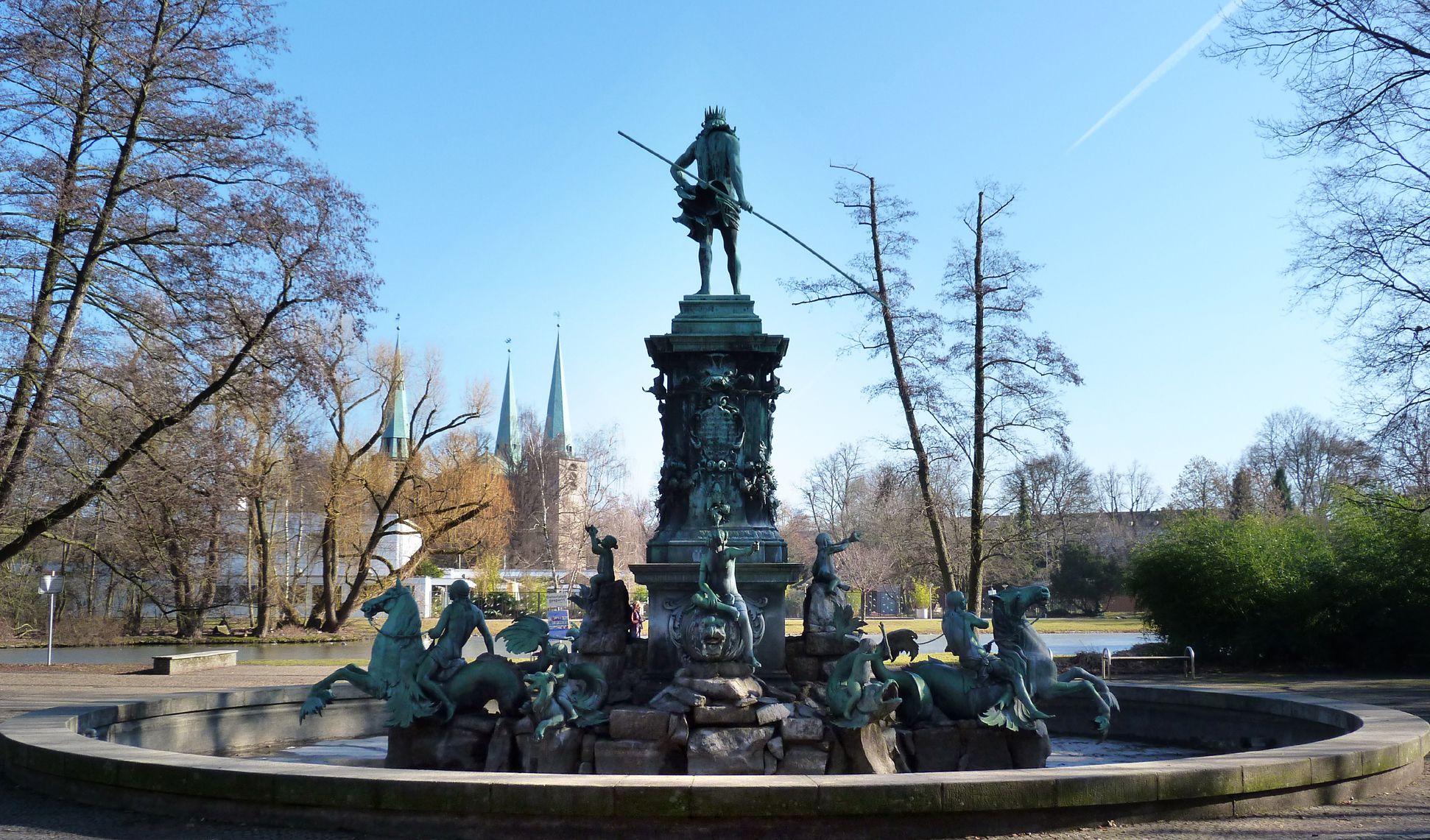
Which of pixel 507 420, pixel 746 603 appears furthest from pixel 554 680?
pixel 507 420

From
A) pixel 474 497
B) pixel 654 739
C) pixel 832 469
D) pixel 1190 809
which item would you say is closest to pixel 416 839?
pixel 654 739

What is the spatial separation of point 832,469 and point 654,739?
192 ft

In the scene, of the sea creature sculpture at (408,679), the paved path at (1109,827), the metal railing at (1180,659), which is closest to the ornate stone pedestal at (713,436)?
the sea creature sculpture at (408,679)

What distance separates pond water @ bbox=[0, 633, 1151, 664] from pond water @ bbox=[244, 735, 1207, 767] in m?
12.8

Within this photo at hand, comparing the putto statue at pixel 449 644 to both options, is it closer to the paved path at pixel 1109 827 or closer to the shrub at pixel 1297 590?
the paved path at pixel 1109 827

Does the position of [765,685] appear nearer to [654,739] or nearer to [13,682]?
[654,739]

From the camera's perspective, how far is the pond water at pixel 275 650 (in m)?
27.9

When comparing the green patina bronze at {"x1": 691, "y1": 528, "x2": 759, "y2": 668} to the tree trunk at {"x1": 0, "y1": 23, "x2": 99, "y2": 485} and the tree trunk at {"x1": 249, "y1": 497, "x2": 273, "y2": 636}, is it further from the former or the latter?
the tree trunk at {"x1": 249, "y1": 497, "x2": 273, "y2": 636}

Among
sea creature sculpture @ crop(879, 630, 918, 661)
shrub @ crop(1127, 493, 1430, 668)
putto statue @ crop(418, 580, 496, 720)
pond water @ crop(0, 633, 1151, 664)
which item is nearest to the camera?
putto statue @ crop(418, 580, 496, 720)

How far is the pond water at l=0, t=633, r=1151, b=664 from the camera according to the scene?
27875mm

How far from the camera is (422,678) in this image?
996 cm

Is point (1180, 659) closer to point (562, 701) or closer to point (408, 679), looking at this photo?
point (562, 701)

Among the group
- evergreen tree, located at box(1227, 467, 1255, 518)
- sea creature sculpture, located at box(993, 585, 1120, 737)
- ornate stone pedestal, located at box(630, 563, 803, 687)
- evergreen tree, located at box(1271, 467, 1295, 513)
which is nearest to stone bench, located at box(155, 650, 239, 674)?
ornate stone pedestal, located at box(630, 563, 803, 687)

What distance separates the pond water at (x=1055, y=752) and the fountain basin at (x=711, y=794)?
2.47 meters
